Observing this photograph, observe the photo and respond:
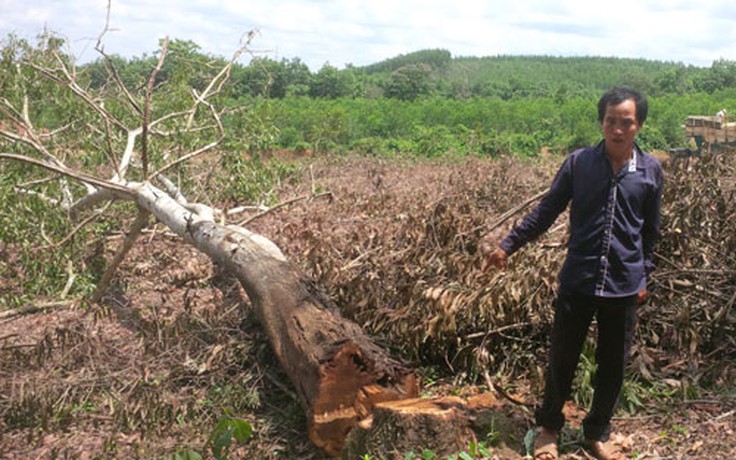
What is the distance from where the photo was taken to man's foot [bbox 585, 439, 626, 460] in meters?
3.04

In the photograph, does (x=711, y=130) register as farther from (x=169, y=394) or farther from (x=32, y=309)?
(x=32, y=309)

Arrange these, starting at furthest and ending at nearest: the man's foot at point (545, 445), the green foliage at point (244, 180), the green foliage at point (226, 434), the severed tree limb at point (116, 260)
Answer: the green foliage at point (244, 180)
the severed tree limb at point (116, 260)
the green foliage at point (226, 434)
the man's foot at point (545, 445)

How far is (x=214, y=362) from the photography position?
4164mm

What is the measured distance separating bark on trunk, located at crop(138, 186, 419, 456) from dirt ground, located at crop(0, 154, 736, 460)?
0.82 feet

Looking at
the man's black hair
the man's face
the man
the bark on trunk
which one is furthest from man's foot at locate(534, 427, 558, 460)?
the man's black hair

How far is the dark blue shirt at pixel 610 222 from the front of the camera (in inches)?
112

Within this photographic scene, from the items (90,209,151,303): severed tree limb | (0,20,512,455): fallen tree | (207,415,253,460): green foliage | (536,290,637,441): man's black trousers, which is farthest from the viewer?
(90,209,151,303): severed tree limb

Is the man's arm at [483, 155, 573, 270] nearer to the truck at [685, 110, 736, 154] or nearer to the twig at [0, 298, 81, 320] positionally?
the twig at [0, 298, 81, 320]

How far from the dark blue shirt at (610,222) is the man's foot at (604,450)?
698 millimetres

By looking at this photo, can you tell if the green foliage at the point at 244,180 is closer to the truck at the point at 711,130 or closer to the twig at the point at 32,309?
the twig at the point at 32,309

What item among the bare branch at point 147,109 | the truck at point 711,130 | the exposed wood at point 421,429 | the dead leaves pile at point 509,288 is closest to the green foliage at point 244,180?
the bare branch at point 147,109

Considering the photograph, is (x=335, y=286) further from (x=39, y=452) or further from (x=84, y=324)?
(x=39, y=452)

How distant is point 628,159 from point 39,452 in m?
3.07

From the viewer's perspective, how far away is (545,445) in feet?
10.2
